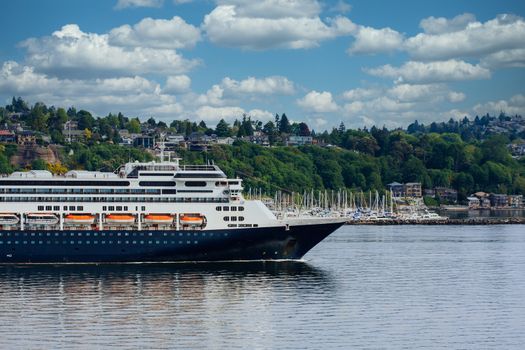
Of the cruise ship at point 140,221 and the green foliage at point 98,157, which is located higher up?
the green foliage at point 98,157

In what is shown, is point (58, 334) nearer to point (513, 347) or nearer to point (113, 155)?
point (513, 347)

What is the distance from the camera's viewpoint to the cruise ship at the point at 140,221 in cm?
6969

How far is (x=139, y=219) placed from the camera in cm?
7031

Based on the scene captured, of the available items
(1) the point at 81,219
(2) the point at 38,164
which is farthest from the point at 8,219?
(2) the point at 38,164

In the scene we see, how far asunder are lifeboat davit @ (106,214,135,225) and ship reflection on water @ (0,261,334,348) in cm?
310

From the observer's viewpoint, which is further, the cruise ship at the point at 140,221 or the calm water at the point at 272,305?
the cruise ship at the point at 140,221

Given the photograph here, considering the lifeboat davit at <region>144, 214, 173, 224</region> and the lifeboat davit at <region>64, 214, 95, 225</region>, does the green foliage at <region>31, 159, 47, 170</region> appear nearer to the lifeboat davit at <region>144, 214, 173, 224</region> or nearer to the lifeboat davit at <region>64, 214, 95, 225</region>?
the lifeboat davit at <region>64, 214, 95, 225</region>

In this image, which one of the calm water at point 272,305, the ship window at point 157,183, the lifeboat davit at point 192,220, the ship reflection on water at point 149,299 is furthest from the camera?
the ship window at point 157,183

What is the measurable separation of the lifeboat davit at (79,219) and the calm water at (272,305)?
3192mm

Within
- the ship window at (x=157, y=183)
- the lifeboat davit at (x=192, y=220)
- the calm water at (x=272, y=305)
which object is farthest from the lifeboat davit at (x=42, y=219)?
the lifeboat davit at (x=192, y=220)

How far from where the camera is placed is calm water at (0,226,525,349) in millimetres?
44500

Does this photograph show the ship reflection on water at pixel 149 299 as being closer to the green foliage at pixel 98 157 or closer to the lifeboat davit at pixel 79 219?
the lifeboat davit at pixel 79 219

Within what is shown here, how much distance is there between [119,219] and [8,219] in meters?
7.30

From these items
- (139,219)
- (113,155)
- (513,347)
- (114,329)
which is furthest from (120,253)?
(113,155)
